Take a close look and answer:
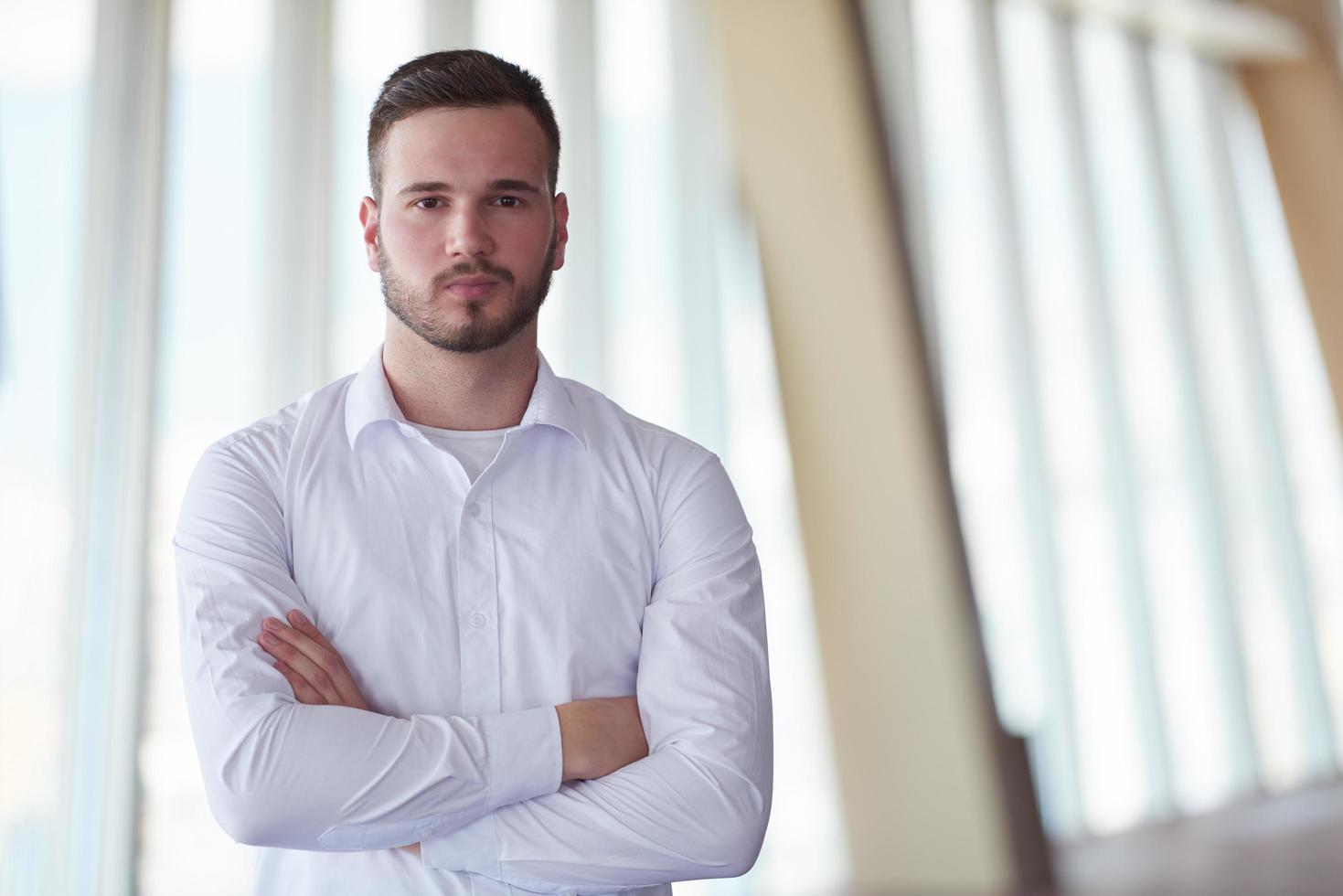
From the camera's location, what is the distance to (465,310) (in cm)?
144

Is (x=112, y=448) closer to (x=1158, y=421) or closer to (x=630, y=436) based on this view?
(x=630, y=436)

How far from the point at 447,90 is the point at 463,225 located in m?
0.18

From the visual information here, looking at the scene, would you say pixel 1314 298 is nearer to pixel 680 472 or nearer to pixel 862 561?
pixel 862 561

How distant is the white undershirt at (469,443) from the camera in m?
1.51

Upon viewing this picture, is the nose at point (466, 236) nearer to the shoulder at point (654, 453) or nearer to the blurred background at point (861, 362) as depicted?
the shoulder at point (654, 453)

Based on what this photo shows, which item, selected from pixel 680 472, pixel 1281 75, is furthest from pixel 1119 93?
pixel 680 472

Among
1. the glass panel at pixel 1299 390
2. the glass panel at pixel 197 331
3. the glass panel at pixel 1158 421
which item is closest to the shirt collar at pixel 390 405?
the glass panel at pixel 197 331

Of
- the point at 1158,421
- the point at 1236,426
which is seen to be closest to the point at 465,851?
the point at 1158,421

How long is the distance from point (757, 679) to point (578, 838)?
0.99 ft

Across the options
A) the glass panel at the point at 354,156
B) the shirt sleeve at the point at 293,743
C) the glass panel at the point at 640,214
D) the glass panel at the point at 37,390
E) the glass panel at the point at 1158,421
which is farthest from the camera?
the glass panel at the point at 1158,421

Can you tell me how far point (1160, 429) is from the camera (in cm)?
478

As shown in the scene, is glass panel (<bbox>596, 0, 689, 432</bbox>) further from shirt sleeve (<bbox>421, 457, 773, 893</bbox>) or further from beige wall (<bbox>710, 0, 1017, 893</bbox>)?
shirt sleeve (<bbox>421, 457, 773, 893</bbox>)

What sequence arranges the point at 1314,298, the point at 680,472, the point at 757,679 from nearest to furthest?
the point at 757,679, the point at 680,472, the point at 1314,298

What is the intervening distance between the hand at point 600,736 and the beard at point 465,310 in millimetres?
468
